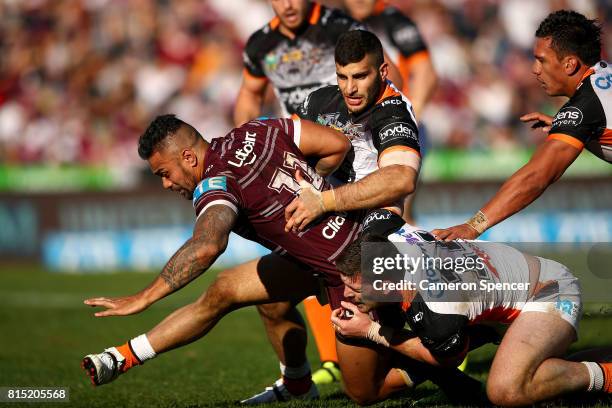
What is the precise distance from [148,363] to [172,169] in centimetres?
333

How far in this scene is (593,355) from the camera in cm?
626

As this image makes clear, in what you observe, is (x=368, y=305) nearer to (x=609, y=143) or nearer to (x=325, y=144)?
(x=325, y=144)

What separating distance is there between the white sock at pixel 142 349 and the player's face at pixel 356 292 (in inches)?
54.0

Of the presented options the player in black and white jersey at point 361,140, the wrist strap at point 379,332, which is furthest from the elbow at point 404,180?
the wrist strap at point 379,332

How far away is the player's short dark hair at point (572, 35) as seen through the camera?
21.2 ft

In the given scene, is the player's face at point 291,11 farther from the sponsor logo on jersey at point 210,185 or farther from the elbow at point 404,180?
the sponsor logo on jersey at point 210,185

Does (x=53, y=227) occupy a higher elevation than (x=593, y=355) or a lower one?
higher

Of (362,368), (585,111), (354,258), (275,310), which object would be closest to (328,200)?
(354,258)

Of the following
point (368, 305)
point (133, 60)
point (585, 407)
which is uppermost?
point (133, 60)

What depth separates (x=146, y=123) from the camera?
18953mm

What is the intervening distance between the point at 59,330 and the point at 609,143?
7633 millimetres

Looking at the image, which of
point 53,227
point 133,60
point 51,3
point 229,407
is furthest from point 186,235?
point 229,407

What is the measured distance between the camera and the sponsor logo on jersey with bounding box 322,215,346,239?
20.6ft

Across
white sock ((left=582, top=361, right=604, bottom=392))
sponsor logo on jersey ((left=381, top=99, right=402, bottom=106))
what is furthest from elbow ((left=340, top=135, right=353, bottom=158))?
white sock ((left=582, top=361, right=604, bottom=392))
